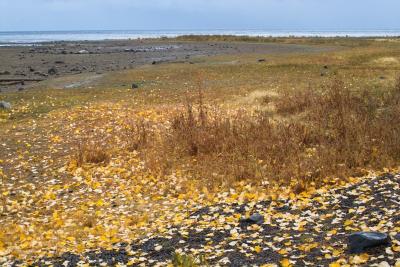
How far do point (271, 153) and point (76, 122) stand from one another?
10.7 metres

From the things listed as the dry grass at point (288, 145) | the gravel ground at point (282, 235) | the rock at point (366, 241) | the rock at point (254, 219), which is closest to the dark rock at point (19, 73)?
the dry grass at point (288, 145)

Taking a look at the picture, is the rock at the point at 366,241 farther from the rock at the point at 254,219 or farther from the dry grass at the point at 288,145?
the dry grass at the point at 288,145

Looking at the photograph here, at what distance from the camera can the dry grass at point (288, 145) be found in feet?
45.3

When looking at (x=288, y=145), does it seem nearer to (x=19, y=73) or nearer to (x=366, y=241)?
(x=366, y=241)

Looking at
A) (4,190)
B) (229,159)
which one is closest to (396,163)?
(229,159)

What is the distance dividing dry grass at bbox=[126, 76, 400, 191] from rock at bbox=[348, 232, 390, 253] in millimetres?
4238

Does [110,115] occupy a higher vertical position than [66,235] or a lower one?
higher

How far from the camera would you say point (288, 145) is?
1525 cm

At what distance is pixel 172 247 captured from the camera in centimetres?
984

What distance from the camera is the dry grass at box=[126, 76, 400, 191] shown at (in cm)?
1382

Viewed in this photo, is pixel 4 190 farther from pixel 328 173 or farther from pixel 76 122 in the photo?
pixel 328 173

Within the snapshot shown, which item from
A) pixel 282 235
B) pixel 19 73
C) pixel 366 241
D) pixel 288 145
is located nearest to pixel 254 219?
pixel 282 235

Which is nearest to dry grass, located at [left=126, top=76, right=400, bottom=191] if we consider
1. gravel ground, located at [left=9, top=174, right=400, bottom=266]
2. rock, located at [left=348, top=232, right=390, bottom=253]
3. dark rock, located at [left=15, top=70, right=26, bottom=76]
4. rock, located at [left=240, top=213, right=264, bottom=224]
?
gravel ground, located at [left=9, top=174, right=400, bottom=266]

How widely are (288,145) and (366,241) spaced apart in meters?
7.17
